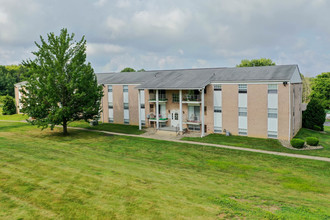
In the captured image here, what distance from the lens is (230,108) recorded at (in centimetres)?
3438

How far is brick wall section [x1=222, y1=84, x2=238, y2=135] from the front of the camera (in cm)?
3391

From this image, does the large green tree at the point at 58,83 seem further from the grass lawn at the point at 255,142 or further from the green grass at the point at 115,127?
the grass lawn at the point at 255,142

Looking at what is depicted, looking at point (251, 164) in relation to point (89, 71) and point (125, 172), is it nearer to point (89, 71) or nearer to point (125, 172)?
point (125, 172)

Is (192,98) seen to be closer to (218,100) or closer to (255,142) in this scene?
(218,100)

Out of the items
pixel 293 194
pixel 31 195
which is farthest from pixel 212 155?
pixel 31 195

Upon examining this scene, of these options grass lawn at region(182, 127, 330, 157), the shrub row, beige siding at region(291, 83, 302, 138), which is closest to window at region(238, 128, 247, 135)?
grass lawn at region(182, 127, 330, 157)

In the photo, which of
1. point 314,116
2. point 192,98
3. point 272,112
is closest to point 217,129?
point 192,98

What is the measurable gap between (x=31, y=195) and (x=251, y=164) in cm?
1742

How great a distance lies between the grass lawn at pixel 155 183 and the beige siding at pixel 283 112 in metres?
7.73

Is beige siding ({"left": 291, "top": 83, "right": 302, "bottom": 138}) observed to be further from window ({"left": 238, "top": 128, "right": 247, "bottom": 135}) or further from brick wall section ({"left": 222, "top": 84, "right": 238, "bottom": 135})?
brick wall section ({"left": 222, "top": 84, "right": 238, "bottom": 135})

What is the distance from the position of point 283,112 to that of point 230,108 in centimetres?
647

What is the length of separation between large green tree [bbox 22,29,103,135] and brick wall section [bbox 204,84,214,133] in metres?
15.2

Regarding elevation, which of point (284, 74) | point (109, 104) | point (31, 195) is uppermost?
point (284, 74)

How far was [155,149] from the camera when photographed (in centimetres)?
2777
